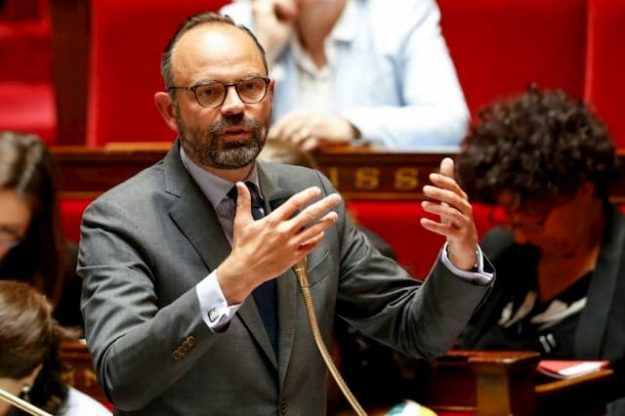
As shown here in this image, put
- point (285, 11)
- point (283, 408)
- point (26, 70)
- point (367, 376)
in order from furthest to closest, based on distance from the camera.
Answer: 1. point (26, 70)
2. point (285, 11)
3. point (367, 376)
4. point (283, 408)

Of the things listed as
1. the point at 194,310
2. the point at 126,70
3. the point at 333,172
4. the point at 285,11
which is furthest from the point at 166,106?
the point at 126,70

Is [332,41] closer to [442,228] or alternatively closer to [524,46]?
[524,46]

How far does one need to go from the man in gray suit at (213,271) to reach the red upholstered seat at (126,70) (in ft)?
2.93

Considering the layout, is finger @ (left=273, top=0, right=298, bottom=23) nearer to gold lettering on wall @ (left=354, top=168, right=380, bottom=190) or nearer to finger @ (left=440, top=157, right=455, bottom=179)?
gold lettering on wall @ (left=354, top=168, right=380, bottom=190)

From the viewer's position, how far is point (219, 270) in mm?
821

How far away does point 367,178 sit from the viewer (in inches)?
63.0

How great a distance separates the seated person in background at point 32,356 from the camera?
1145 millimetres

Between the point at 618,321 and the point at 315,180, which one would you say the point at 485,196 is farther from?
the point at 315,180

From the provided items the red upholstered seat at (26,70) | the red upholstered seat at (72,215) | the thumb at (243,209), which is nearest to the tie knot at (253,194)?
the thumb at (243,209)

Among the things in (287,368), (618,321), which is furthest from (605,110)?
(287,368)

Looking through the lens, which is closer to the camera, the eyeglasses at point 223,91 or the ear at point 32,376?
the eyeglasses at point 223,91

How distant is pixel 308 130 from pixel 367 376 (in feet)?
1.15

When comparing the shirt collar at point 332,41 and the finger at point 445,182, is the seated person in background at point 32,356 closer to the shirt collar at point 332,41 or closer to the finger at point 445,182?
the finger at point 445,182

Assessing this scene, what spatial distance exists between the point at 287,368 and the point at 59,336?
0.35m
